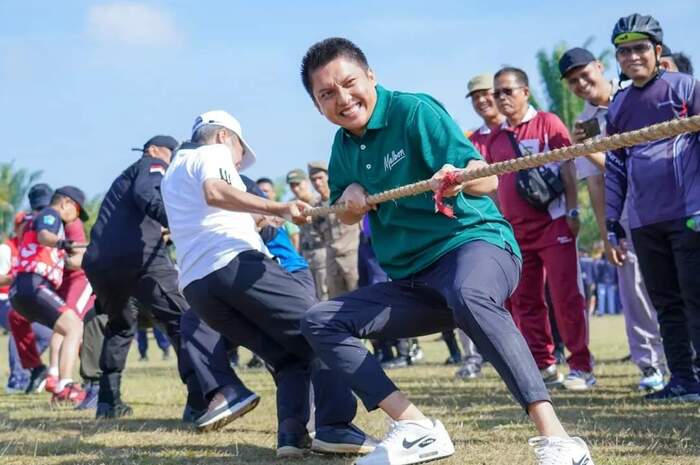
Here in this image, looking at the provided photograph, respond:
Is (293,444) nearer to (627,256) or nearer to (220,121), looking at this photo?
(220,121)

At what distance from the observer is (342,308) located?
4512 mm

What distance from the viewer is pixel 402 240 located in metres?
4.50

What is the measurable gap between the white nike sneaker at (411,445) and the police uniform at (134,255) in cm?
Answer: 337

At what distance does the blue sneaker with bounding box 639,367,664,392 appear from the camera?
7.39 m

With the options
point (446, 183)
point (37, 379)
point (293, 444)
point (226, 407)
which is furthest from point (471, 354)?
point (446, 183)

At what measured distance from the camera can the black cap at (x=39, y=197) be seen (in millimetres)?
11000

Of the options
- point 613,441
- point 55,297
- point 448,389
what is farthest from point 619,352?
point 613,441

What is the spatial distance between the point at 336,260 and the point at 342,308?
25.2 feet

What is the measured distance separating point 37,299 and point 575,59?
5.25 m

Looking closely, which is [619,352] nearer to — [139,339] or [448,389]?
[448,389]

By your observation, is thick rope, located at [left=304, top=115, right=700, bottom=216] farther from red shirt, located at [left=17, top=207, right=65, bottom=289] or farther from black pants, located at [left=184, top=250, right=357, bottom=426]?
red shirt, located at [left=17, top=207, right=65, bottom=289]

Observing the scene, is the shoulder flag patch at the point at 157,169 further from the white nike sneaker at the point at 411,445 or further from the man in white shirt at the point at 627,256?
the white nike sneaker at the point at 411,445

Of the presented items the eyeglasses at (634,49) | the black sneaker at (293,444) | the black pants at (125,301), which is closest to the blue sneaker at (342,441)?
the black sneaker at (293,444)

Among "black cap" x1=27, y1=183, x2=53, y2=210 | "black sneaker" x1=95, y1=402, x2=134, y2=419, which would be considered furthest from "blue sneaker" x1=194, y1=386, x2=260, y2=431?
"black cap" x1=27, y1=183, x2=53, y2=210
